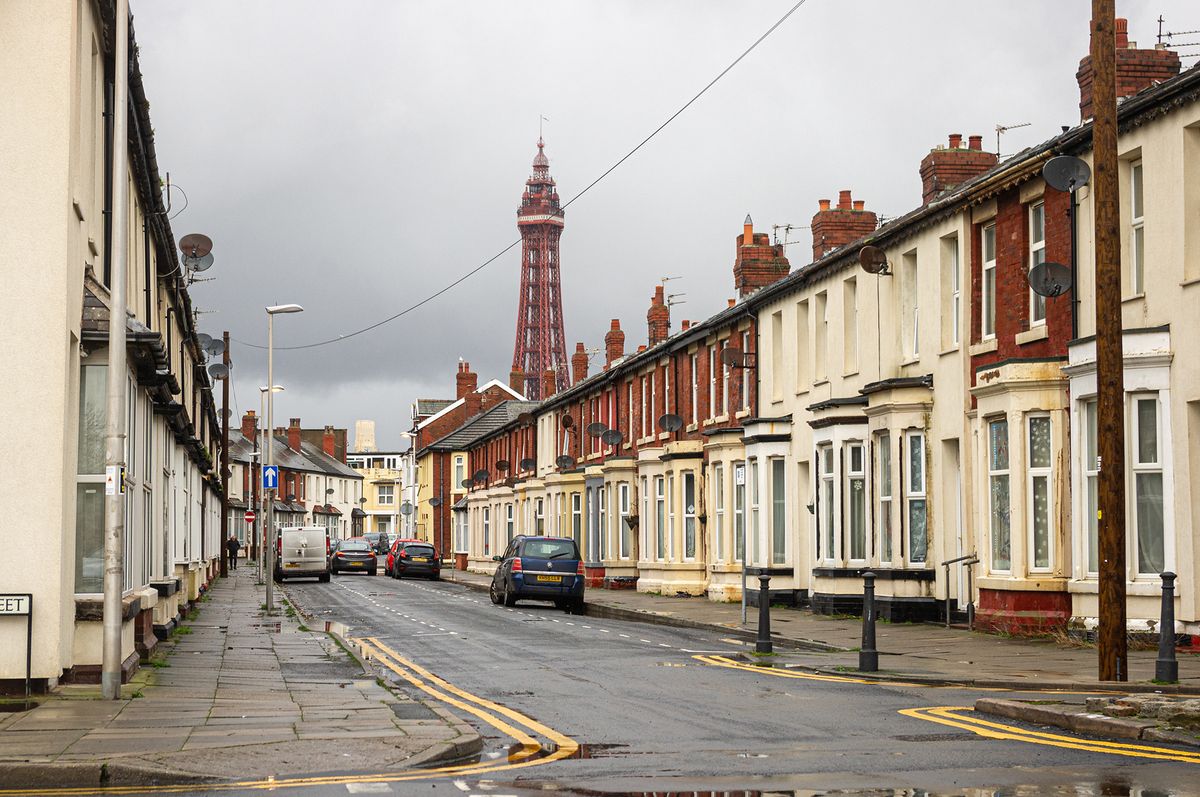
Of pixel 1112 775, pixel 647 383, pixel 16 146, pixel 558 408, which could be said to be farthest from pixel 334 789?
pixel 558 408

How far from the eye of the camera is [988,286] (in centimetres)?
2495

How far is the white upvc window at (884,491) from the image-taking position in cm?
2745

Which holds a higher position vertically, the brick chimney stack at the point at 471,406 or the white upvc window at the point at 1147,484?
the brick chimney stack at the point at 471,406

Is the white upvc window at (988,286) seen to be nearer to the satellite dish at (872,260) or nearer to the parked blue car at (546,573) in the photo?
the satellite dish at (872,260)

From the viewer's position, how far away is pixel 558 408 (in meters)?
60.7

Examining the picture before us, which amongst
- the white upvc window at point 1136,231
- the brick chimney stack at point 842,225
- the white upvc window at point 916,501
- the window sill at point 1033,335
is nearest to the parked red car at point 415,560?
the brick chimney stack at point 842,225

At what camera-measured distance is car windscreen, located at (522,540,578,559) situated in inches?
1433

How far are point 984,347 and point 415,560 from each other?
40.5 metres

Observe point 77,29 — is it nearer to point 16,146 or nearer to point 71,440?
point 16,146

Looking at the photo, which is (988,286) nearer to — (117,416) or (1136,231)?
(1136,231)

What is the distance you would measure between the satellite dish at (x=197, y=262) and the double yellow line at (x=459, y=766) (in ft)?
51.7

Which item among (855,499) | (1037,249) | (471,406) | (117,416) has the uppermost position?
(471,406)

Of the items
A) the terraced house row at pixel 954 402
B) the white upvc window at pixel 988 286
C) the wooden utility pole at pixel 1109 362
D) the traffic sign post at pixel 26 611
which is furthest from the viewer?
the white upvc window at pixel 988 286

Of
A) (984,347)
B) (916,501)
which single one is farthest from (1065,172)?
(916,501)
